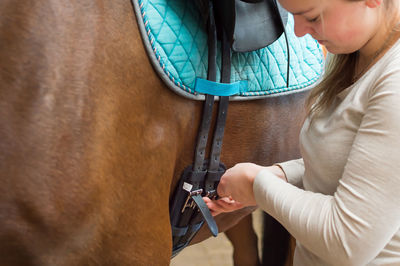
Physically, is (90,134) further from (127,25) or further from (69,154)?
(127,25)

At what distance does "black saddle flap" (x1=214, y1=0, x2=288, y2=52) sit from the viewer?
761mm

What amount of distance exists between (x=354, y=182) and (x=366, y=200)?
23 mm

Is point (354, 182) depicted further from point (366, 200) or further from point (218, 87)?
point (218, 87)

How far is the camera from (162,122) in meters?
0.73

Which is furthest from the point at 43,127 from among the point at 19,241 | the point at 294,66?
the point at 294,66

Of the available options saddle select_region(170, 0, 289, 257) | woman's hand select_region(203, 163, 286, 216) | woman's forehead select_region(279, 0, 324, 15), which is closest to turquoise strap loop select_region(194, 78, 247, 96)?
saddle select_region(170, 0, 289, 257)

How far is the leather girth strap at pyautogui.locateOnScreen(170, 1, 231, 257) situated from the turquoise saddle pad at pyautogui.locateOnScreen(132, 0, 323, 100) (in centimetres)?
2

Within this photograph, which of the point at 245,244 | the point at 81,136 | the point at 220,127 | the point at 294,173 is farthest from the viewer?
the point at 245,244

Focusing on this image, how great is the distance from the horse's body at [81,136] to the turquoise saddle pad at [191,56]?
0.02 metres

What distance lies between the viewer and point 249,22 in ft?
2.66

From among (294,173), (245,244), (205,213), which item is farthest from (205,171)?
(245,244)

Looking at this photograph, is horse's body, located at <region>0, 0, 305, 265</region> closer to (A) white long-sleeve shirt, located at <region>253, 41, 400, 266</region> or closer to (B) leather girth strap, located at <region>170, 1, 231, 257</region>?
(B) leather girth strap, located at <region>170, 1, 231, 257</region>

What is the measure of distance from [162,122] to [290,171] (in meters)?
0.24

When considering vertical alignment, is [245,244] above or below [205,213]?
below
